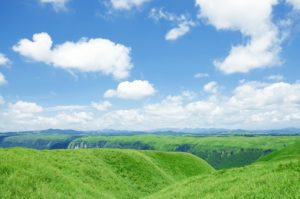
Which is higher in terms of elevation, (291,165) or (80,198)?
(291,165)

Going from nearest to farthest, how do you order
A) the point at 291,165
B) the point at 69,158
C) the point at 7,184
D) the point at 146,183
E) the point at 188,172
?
the point at 291,165, the point at 7,184, the point at 69,158, the point at 146,183, the point at 188,172

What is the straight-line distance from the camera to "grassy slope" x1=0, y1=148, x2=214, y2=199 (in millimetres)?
30453

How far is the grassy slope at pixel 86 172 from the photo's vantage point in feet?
99.9

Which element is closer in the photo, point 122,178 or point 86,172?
point 86,172

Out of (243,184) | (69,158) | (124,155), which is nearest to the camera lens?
(243,184)

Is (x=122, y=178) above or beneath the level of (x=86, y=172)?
beneath

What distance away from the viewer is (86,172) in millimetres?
49469

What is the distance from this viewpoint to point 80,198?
32750 millimetres

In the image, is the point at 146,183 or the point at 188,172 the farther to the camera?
the point at 188,172

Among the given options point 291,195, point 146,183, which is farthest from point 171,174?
point 291,195

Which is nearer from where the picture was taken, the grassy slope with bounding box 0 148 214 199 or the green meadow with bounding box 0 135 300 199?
the green meadow with bounding box 0 135 300 199

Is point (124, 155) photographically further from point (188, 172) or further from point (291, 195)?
point (291, 195)

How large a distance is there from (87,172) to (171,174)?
2915 centimetres

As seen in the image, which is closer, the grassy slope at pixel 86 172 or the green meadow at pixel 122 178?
the green meadow at pixel 122 178
